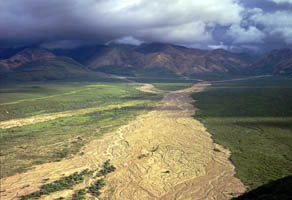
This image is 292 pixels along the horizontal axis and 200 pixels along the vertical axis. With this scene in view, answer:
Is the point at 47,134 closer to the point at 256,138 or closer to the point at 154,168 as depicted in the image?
the point at 154,168

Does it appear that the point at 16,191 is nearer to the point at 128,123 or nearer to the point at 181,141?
the point at 181,141

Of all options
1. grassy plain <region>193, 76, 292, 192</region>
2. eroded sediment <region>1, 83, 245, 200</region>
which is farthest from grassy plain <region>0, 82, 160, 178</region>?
grassy plain <region>193, 76, 292, 192</region>

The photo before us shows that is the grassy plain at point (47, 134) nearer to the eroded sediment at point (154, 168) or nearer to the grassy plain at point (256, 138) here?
the eroded sediment at point (154, 168)

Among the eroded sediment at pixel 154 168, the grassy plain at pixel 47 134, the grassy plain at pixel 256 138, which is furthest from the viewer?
the grassy plain at pixel 47 134

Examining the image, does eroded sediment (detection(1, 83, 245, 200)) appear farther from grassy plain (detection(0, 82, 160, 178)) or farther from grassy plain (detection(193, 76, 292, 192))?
grassy plain (detection(0, 82, 160, 178))

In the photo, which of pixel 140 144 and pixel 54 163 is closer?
pixel 54 163

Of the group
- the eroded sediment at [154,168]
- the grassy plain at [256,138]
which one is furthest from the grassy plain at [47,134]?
the grassy plain at [256,138]

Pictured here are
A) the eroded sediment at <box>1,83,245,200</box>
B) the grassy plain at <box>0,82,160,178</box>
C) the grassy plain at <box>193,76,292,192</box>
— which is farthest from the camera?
the grassy plain at <box>0,82,160,178</box>

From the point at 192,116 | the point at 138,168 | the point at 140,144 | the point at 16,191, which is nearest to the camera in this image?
the point at 16,191

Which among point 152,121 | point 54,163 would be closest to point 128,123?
point 152,121
